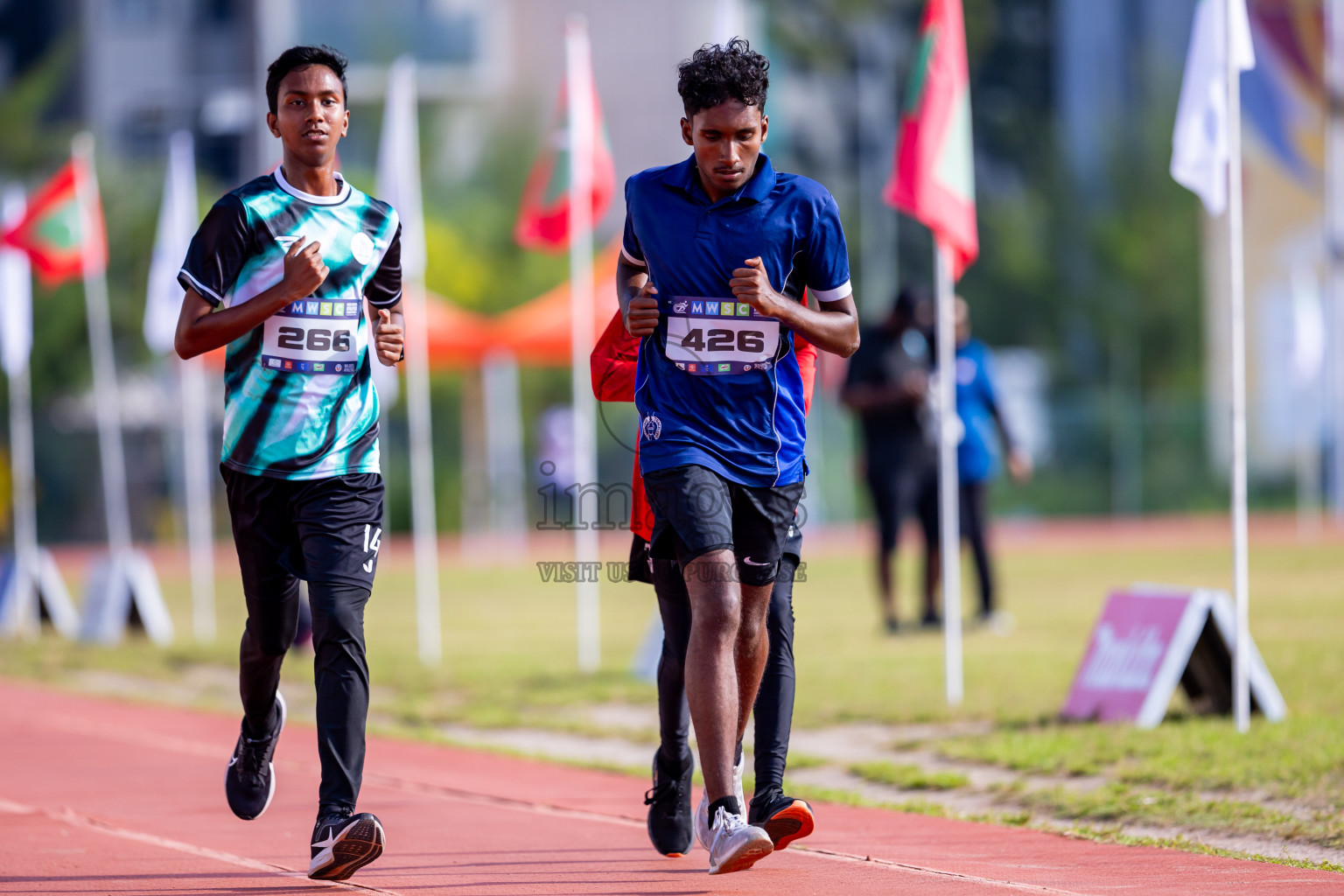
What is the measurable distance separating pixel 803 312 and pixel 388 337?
1.25 m

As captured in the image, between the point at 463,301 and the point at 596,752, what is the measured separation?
29.6 meters

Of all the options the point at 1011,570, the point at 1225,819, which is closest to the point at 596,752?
the point at 1225,819

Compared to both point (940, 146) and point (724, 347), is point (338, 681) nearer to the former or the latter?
point (724, 347)

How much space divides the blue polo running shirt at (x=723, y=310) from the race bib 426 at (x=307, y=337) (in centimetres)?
91

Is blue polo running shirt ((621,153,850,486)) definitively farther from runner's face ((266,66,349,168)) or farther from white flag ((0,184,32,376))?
white flag ((0,184,32,376))

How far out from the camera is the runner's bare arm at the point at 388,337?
5.07 metres

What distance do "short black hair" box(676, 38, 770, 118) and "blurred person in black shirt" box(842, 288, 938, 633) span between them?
23.5 feet

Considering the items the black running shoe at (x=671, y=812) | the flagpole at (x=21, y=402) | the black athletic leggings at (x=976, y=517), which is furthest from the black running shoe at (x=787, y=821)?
the flagpole at (x=21, y=402)

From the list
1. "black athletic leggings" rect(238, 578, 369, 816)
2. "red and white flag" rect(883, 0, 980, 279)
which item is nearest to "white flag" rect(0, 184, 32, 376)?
"red and white flag" rect(883, 0, 980, 279)

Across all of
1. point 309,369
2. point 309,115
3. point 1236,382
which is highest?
point 309,115

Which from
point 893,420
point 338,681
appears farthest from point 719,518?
point 893,420

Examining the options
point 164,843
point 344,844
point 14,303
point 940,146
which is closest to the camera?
point 344,844

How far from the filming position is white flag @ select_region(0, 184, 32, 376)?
15422 millimetres

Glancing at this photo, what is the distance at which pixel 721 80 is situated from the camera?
4707 millimetres
